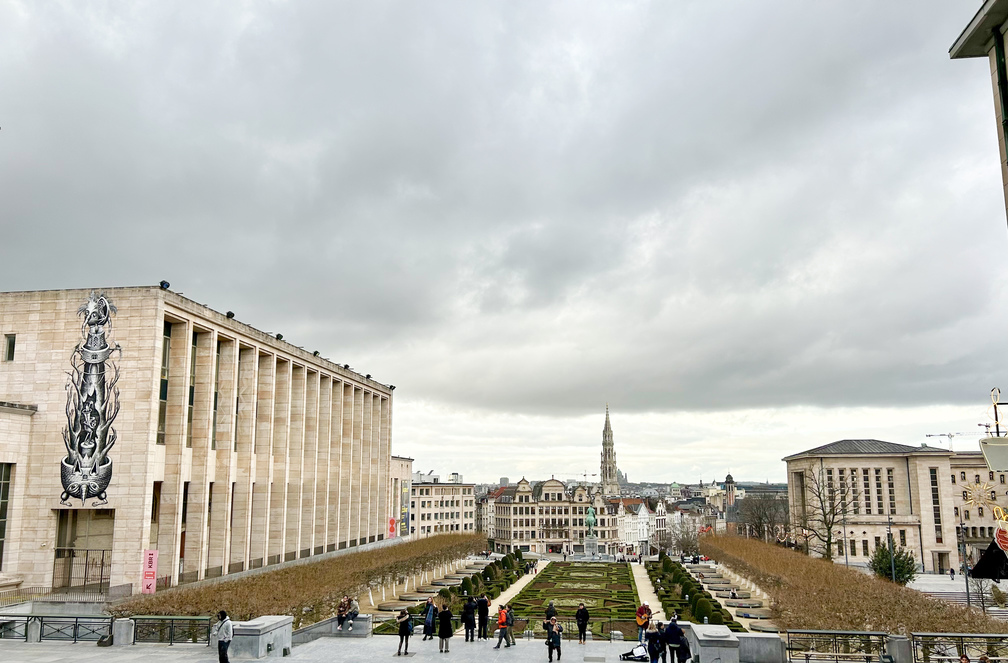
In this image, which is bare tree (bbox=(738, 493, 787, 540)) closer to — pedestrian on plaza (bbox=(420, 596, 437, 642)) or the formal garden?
the formal garden

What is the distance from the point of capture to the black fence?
121ft

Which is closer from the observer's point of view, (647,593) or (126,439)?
(126,439)

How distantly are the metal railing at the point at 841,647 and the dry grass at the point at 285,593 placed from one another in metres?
18.7

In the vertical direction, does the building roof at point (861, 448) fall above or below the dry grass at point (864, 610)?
above

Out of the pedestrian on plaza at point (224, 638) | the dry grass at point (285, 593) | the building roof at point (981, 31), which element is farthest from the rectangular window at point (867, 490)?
the pedestrian on plaza at point (224, 638)

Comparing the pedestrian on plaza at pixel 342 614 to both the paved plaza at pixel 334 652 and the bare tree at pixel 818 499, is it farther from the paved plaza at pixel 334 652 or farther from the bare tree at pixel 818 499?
the bare tree at pixel 818 499

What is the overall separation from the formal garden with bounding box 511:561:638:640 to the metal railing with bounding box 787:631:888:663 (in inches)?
456

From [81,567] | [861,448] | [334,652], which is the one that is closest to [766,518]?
[861,448]

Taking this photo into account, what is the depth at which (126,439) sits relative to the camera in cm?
3753

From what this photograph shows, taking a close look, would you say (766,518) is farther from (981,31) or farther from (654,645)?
→ (981,31)

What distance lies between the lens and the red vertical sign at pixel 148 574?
119 feet

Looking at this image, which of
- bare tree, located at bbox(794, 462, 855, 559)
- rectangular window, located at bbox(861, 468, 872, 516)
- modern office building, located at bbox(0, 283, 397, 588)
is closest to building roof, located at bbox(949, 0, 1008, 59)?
modern office building, located at bbox(0, 283, 397, 588)

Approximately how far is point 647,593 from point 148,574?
135ft

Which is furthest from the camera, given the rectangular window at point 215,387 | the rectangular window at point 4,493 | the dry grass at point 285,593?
the rectangular window at point 215,387
